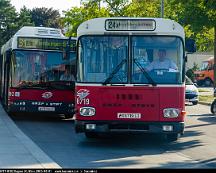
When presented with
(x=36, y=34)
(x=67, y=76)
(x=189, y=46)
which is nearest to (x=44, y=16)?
(x=36, y=34)

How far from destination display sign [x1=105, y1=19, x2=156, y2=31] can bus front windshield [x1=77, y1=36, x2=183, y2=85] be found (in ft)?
0.71

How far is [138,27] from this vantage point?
529 inches

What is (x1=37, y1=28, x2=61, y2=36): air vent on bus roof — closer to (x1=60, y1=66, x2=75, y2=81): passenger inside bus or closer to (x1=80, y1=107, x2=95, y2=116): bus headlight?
(x1=60, y1=66, x2=75, y2=81): passenger inside bus

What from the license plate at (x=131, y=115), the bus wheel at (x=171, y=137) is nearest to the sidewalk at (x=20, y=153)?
the license plate at (x=131, y=115)

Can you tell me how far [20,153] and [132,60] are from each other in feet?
11.6

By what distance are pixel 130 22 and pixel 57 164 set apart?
4426mm

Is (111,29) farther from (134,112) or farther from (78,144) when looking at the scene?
(78,144)

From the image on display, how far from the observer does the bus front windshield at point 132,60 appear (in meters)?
13.1

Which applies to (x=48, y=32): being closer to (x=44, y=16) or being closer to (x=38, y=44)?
(x=38, y=44)

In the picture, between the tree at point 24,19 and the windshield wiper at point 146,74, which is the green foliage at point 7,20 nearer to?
the tree at point 24,19

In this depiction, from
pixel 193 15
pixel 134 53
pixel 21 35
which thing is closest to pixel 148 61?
pixel 134 53

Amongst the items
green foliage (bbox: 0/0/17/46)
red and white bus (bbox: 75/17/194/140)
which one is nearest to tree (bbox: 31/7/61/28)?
green foliage (bbox: 0/0/17/46)

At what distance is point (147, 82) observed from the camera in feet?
42.9

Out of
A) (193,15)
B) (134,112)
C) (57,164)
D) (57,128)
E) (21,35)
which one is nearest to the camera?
(57,164)
